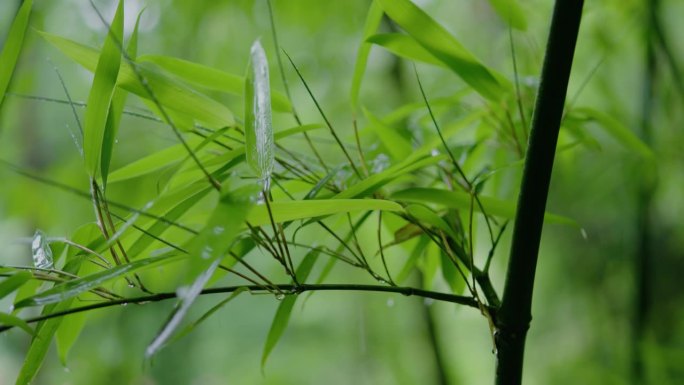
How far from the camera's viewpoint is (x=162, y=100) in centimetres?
29

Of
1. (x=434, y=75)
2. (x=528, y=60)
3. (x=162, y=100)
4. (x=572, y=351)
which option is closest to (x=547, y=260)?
(x=572, y=351)

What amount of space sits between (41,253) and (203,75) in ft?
0.39

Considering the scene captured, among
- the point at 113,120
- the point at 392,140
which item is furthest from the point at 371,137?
the point at 113,120

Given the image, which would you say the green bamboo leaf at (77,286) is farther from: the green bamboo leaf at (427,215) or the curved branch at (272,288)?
the green bamboo leaf at (427,215)

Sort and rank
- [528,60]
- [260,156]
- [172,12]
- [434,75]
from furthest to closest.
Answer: [434,75]
[172,12]
[528,60]
[260,156]

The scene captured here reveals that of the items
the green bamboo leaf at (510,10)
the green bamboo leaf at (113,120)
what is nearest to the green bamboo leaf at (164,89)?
the green bamboo leaf at (113,120)

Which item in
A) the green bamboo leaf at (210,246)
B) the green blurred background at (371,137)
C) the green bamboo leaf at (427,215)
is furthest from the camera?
the green blurred background at (371,137)

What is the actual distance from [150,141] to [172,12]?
177 mm

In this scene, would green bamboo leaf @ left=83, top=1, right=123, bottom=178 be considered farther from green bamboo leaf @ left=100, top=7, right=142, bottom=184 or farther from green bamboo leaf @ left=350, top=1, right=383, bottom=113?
green bamboo leaf @ left=350, top=1, right=383, bottom=113

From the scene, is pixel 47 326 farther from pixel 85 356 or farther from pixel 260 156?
pixel 85 356

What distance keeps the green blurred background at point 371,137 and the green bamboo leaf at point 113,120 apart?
0.87ft

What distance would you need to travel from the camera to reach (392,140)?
1.22ft

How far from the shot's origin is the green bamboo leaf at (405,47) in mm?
335

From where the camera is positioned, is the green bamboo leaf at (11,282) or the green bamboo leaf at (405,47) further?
the green bamboo leaf at (405,47)
